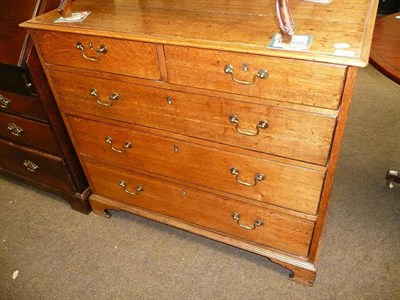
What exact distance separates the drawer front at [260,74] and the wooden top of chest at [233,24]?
3 cm

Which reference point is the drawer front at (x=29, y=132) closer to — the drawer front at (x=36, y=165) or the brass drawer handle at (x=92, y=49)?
the drawer front at (x=36, y=165)

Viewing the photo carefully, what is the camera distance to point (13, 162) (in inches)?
79.1

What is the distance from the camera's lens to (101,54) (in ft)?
4.07

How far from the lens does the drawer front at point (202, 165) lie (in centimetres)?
122

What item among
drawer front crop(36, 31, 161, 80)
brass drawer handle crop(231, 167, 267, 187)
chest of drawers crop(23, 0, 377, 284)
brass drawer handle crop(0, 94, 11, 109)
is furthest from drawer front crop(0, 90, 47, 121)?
brass drawer handle crop(231, 167, 267, 187)

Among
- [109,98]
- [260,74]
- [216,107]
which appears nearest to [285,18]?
[260,74]

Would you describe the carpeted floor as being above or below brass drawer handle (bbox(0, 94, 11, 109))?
below

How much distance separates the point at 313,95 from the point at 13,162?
5.90 feet

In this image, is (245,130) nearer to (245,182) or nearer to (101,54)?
(245,182)

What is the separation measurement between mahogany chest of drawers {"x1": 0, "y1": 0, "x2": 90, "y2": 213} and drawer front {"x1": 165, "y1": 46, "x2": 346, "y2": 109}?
73cm

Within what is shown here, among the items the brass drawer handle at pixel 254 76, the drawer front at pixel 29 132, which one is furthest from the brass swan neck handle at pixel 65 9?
the brass drawer handle at pixel 254 76

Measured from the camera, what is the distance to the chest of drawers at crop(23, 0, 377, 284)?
3.30 ft

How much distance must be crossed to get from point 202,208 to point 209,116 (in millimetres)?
518

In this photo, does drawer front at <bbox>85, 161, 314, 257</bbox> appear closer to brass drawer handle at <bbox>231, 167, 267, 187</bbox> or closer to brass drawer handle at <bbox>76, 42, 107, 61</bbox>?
brass drawer handle at <bbox>231, 167, 267, 187</bbox>
